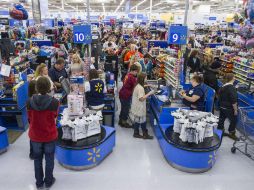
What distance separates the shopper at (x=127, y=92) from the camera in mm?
5648

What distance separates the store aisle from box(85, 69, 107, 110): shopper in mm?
Result: 1041

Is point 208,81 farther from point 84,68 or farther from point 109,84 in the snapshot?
point 84,68

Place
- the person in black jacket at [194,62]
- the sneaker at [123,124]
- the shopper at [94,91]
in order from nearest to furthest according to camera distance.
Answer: the shopper at [94,91] → the sneaker at [123,124] → the person in black jacket at [194,62]

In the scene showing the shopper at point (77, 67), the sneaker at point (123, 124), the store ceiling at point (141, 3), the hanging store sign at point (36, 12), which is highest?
the store ceiling at point (141, 3)

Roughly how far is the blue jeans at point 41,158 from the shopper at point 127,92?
2525mm

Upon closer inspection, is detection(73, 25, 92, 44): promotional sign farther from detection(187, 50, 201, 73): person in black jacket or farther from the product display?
detection(187, 50, 201, 73): person in black jacket

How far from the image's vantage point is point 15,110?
560 cm

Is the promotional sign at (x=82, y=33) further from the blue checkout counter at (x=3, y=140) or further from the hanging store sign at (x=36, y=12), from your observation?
the hanging store sign at (x=36, y=12)

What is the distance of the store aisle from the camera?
4043mm

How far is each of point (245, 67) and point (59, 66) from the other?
5397 millimetres

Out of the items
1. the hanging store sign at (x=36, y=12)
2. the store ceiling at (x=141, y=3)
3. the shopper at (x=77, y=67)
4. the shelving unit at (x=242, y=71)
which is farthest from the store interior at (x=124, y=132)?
the store ceiling at (x=141, y=3)

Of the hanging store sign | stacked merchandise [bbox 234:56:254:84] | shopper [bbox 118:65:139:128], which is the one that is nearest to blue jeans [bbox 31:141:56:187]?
shopper [bbox 118:65:139:128]

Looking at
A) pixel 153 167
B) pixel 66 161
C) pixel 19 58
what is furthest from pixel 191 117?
pixel 19 58

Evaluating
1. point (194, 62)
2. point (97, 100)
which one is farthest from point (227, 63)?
point (97, 100)
